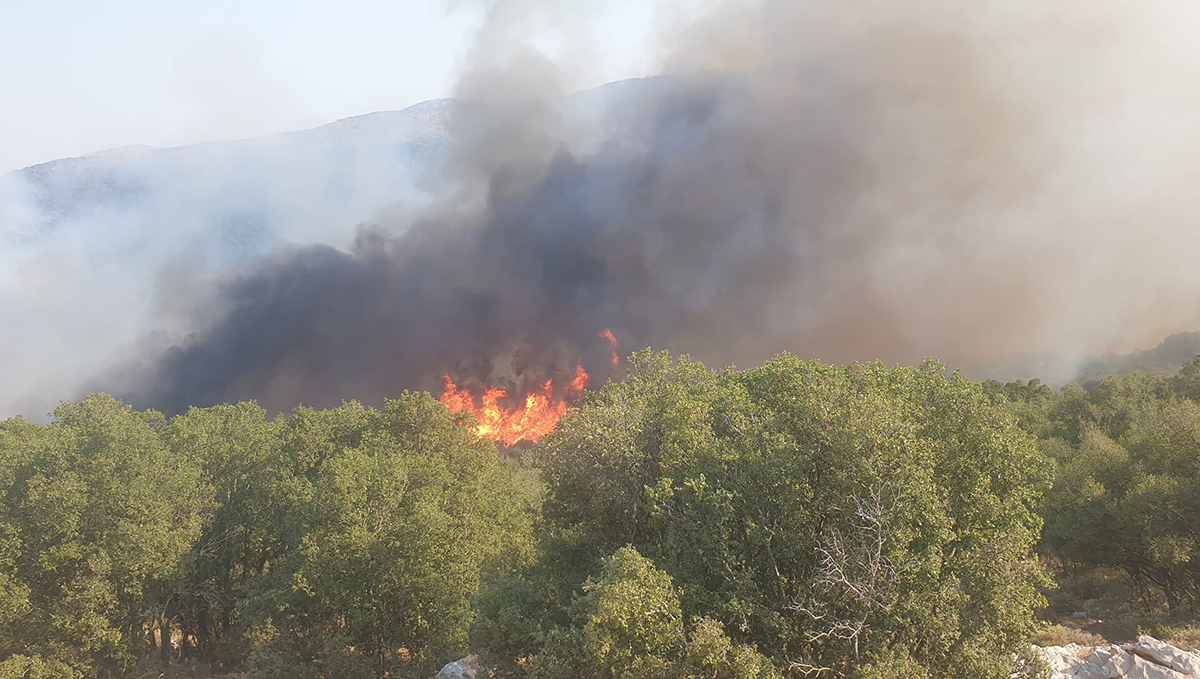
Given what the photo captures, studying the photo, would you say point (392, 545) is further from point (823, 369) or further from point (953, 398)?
point (953, 398)

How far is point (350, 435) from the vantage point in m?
48.9

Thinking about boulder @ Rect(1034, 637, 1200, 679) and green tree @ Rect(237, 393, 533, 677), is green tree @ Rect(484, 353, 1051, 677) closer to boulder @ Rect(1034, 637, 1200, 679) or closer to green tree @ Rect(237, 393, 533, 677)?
boulder @ Rect(1034, 637, 1200, 679)

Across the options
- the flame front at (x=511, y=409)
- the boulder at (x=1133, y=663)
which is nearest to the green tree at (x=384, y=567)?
the boulder at (x=1133, y=663)

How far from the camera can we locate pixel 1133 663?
25.2 meters

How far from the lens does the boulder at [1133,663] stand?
2445cm

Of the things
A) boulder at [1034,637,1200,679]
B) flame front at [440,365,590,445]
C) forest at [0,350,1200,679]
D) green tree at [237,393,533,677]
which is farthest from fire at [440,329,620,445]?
boulder at [1034,637,1200,679]

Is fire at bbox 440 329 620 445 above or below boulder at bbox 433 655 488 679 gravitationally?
below

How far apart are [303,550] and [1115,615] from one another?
54.8m

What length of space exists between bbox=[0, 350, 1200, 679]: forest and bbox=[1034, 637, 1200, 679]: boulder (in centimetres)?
507

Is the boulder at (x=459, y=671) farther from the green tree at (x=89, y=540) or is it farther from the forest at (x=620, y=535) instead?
the green tree at (x=89, y=540)

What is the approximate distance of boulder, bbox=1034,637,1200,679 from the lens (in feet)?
80.2

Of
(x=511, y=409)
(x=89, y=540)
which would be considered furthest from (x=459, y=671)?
(x=511, y=409)

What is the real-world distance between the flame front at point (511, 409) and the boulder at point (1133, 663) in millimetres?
65275

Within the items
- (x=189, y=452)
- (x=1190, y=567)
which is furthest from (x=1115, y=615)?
(x=189, y=452)
